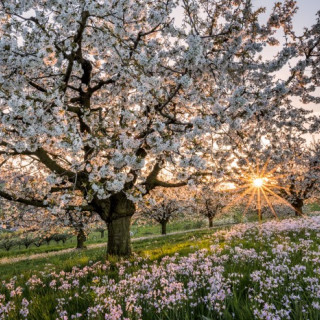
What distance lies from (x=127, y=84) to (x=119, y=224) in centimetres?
567

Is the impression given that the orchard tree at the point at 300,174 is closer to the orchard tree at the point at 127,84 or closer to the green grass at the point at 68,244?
the orchard tree at the point at 127,84

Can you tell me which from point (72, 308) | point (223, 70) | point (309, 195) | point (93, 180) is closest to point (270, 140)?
point (223, 70)

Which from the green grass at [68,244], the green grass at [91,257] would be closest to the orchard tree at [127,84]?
the green grass at [91,257]

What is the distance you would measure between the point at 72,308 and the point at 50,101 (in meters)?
4.39

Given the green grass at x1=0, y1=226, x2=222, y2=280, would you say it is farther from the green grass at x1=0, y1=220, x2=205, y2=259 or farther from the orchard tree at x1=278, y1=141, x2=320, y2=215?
the green grass at x1=0, y1=220, x2=205, y2=259

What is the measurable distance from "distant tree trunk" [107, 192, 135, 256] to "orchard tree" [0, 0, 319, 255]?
42 millimetres

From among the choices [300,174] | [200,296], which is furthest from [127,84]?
[300,174]

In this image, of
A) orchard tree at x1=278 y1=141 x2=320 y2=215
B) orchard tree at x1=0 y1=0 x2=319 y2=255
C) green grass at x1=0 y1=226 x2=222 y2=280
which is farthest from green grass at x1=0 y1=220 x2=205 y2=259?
orchard tree at x1=0 y1=0 x2=319 y2=255

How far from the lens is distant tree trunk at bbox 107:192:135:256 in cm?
1142

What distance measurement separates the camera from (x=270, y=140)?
15.2 meters

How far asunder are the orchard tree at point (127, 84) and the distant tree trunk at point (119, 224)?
42 millimetres

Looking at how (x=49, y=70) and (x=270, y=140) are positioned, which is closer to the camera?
(x=49, y=70)

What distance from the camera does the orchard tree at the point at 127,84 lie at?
649 centimetres

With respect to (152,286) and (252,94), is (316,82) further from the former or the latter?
(152,286)
